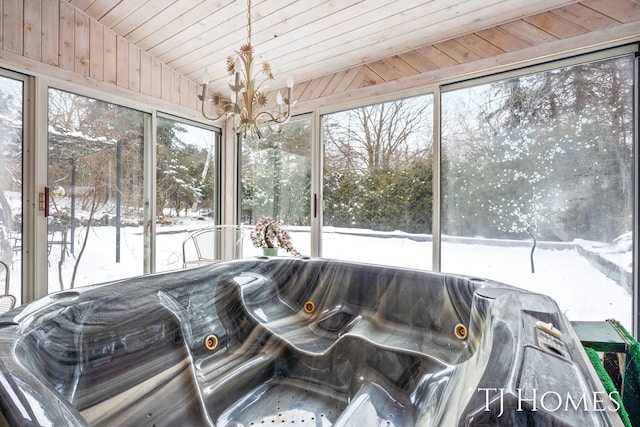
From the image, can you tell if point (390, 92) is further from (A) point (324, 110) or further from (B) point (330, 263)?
(B) point (330, 263)

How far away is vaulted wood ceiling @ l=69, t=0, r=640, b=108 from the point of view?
2.04 meters

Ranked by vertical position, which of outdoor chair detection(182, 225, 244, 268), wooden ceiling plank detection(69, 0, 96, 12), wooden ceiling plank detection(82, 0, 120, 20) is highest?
wooden ceiling plank detection(69, 0, 96, 12)

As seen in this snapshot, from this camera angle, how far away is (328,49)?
272cm

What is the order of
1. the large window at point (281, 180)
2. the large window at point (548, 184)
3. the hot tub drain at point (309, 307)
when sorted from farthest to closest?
1. the large window at point (281, 180)
2. the large window at point (548, 184)
3. the hot tub drain at point (309, 307)

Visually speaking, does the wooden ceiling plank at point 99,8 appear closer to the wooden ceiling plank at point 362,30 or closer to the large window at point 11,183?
the wooden ceiling plank at point 362,30

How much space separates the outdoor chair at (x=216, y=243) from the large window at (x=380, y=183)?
120cm

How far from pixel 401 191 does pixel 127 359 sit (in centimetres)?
221

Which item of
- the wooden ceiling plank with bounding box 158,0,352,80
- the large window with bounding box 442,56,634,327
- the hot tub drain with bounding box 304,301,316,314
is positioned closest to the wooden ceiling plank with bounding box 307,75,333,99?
the wooden ceiling plank with bounding box 158,0,352,80

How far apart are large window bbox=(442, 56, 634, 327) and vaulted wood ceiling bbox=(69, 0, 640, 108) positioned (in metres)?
0.28

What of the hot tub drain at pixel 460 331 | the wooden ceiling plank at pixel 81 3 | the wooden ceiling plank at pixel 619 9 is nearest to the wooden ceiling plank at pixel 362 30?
the wooden ceiling plank at pixel 619 9

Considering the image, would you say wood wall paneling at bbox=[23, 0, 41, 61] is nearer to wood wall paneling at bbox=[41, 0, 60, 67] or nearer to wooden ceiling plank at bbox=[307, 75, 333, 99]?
wood wall paneling at bbox=[41, 0, 60, 67]

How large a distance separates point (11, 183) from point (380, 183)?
2.76m

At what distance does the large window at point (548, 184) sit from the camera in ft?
6.29

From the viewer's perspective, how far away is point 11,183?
7.28ft
